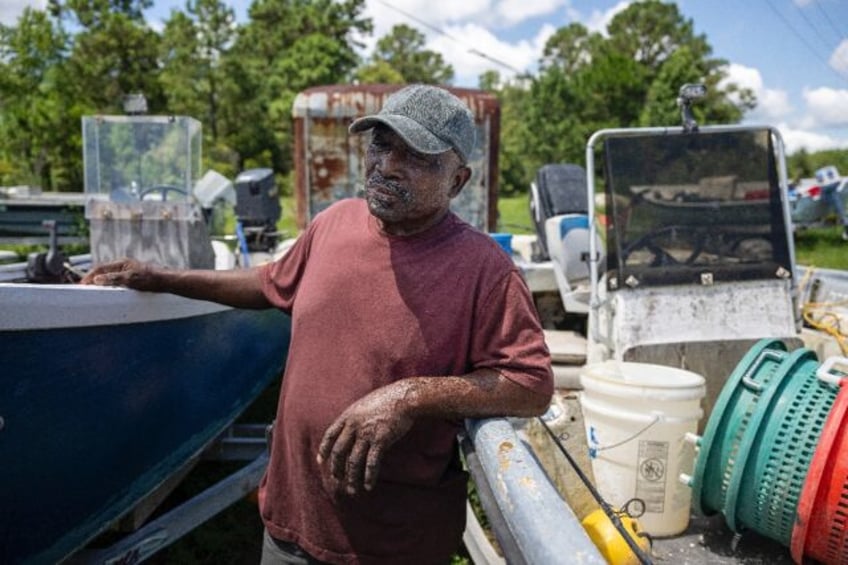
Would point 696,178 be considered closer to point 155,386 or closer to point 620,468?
point 620,468

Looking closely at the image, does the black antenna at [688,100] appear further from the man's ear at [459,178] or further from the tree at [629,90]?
the tree at [629,90]

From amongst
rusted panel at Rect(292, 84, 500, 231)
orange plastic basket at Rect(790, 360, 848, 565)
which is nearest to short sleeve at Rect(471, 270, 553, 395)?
orange plastic basket at Rect(790, 360, 848, 565)

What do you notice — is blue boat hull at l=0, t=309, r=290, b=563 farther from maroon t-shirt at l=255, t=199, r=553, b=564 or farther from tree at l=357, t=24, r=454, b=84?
tree at l=357, t=24, r=454, b=84

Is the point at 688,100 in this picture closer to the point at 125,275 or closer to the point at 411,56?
the point at 125,275

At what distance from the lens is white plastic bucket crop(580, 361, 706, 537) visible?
3.15 m

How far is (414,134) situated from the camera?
1717 mm

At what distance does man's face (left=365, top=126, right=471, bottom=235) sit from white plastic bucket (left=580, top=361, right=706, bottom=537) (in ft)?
5.76

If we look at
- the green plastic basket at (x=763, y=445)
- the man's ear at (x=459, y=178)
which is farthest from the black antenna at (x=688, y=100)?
the man's ear at (x=459, y=178)

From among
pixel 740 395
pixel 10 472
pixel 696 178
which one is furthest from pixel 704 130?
pixel 10 472

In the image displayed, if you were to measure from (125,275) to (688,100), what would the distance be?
338 cm

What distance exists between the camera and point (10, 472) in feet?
7.86

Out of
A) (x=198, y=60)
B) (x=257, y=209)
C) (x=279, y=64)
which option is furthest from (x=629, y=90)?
(x=257, y=209)

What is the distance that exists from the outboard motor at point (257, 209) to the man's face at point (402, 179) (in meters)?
6.03

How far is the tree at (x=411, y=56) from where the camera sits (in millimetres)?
55000
